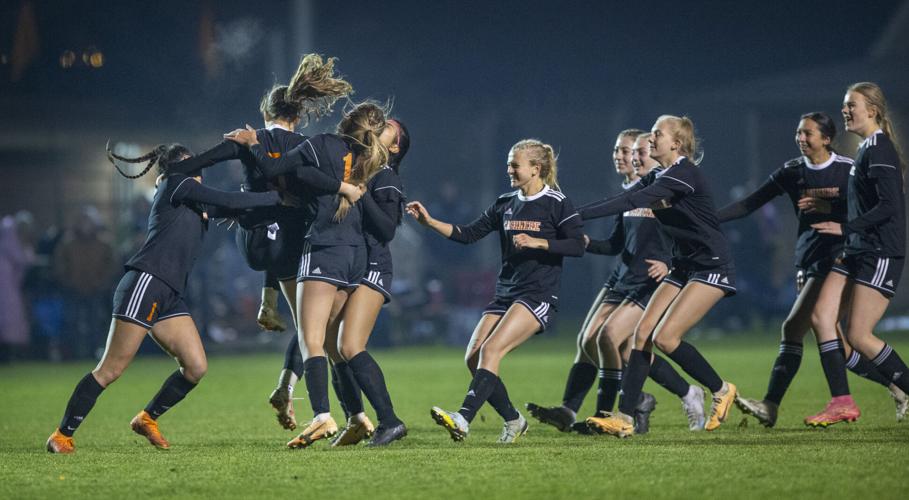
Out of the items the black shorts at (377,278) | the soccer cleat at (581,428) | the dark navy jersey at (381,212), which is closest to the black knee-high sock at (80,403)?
the black shorts at (377,278)

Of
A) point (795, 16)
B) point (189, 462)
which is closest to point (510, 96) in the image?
point (795, 16)

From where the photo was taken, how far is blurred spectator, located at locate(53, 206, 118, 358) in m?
18.4

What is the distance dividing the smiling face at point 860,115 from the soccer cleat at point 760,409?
75.8 inches

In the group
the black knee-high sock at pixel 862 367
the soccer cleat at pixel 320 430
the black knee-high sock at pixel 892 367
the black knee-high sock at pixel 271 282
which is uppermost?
the black knee-high sock at pixel 271 282

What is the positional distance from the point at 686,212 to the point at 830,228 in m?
0.96

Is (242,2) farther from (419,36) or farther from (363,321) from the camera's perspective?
(363,321)

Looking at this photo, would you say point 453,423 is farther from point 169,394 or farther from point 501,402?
point 169,394

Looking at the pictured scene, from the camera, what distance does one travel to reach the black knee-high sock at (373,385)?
7871 mm

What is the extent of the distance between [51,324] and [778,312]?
41.2 feet

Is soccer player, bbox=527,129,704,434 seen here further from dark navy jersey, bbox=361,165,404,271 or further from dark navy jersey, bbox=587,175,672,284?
dark navy jersey, bbox=361,165,404,271

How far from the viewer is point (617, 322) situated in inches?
350

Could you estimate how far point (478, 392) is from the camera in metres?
7.98

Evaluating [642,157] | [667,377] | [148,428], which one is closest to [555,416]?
[667,377]

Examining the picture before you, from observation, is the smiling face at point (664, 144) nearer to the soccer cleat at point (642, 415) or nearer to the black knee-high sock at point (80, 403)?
the soccer cleat at point (642, 415)
